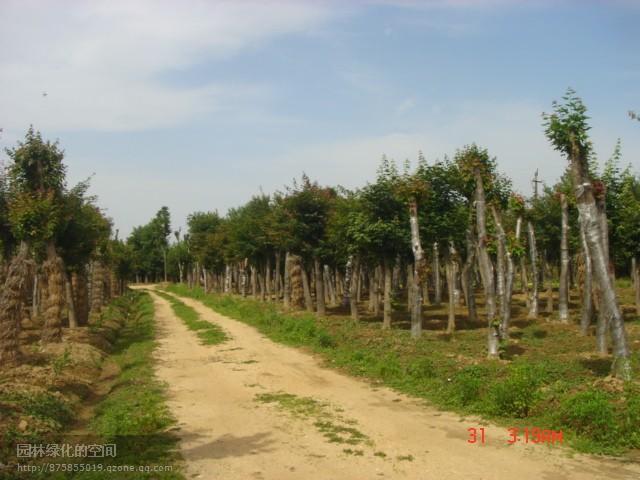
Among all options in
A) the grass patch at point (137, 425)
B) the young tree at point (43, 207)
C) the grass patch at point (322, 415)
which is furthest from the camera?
the young tree at point (43, 207)

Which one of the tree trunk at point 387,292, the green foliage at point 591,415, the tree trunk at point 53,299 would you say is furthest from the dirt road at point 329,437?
the tree trunk at point 387,292

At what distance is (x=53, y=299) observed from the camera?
20109 millimetres

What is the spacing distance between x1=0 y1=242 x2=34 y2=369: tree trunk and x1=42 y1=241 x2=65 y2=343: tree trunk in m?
2.86

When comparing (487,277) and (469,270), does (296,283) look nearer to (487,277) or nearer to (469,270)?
(469,270)

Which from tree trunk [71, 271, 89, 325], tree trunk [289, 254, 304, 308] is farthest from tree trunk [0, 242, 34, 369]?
tree trunk [289, 254, 304, 308]

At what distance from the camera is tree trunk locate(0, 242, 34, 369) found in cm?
1559

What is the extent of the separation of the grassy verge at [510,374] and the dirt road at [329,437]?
0.65 meters

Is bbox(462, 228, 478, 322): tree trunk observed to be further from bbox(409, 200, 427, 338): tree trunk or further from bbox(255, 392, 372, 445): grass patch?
bbox(255, 392, 372, 445): grass patch

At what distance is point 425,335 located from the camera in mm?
20953

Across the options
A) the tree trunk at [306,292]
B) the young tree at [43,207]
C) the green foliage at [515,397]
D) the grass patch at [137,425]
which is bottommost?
the grass patch at [137,425]

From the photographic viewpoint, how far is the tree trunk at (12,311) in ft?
51.2

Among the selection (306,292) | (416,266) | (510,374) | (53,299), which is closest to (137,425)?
(510,374)

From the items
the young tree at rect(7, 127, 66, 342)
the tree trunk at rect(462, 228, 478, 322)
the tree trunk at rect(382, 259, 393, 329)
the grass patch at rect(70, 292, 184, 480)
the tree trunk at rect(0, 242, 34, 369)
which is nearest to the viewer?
the grass patch at rect(70, 292, 184, 480)

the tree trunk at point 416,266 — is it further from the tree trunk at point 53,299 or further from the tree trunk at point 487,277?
the tree trunk at point 53,299
